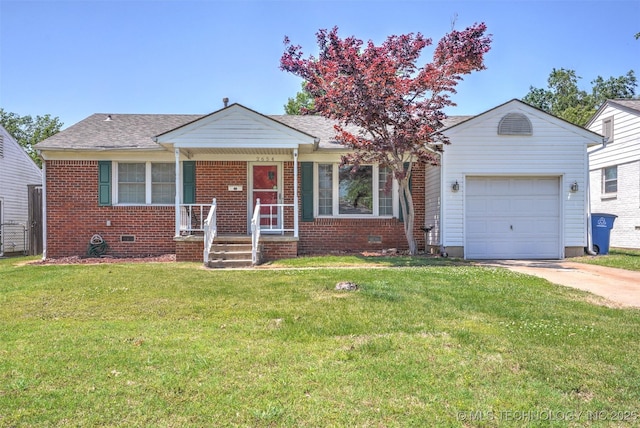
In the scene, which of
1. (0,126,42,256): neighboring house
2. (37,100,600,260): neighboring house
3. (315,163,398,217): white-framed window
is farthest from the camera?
(0,126,42,256): neighboring house

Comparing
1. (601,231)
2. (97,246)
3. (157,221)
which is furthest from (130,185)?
(601,231)

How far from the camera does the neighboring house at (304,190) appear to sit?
35.7 feet

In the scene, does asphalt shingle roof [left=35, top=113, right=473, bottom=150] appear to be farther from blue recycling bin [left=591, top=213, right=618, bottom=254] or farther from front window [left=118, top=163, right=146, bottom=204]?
blue recycling bin [left=591, top=213, right=618, bottom=254]

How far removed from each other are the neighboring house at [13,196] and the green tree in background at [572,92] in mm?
36470

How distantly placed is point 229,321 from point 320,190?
7.64 meters

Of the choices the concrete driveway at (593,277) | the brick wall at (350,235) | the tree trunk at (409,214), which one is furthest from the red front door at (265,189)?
the concrete driveway at (593,277)

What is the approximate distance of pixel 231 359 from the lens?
3494 mm

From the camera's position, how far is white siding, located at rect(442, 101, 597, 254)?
36.1 ft

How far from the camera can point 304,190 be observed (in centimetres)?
1175

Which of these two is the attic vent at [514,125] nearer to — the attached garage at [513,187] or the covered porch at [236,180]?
the attached garage at [513,187]

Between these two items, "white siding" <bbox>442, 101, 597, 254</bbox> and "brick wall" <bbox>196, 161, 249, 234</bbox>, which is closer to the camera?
"white siding" <bbox>442, 101, 597, 254</bbox>

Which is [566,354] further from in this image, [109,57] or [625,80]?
[625,80]

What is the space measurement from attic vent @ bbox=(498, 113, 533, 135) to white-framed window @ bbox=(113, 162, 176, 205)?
9067 mm

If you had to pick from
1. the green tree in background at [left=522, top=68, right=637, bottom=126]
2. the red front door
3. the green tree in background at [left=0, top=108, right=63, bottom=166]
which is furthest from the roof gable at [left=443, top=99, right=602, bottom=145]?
the green tree in background at [left=0, top=108, right=63, bottom=166]
